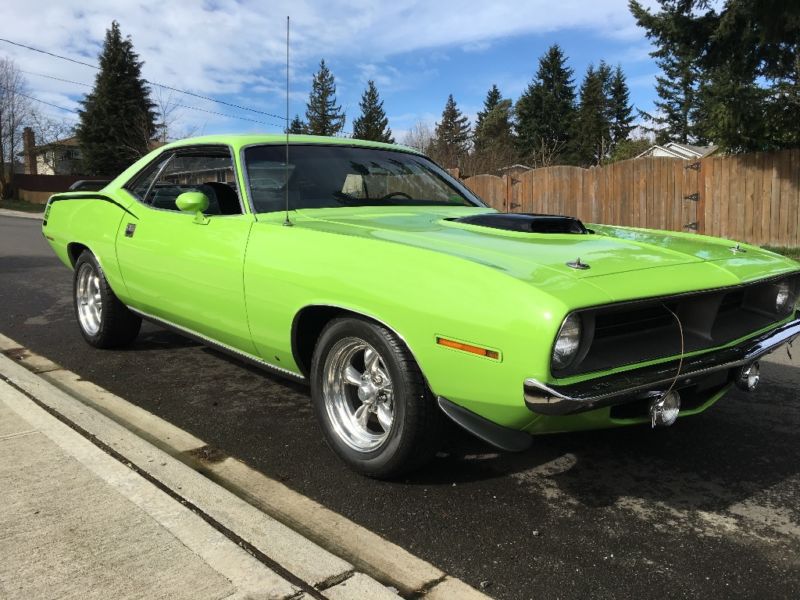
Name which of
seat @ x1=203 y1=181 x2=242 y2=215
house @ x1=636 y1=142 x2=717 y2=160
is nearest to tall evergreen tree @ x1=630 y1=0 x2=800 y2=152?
seat @ x1=203 y1=181 x2=242 y2=215

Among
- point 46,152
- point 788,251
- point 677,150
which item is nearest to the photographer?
point 788,251

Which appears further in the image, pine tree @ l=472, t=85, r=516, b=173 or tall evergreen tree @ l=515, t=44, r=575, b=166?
tall evergreen tree @ l=515, t=44, r=575, b=166

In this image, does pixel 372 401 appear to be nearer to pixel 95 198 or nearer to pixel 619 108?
pixel 95 198

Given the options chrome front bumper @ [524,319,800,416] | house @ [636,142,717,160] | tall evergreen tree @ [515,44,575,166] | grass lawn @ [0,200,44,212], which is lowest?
chrome front bumper @ [524,319,800,416]

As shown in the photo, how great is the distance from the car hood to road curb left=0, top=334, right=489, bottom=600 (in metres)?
1.09

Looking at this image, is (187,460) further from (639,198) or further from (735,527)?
(639,198)

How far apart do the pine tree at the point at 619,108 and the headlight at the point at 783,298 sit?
219 ft

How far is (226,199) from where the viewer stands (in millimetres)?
3775

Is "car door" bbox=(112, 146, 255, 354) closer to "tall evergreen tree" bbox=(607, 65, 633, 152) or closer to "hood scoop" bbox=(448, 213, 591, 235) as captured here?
"hood scoop" bbox=(448, 213, 591, 235)

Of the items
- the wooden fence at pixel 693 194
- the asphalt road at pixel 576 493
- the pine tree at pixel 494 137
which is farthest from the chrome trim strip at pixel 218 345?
the pine tree at pixel 494 137

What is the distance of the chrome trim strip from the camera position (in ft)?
11.1

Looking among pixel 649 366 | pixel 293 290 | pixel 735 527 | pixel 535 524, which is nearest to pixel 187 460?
pixel 293 290

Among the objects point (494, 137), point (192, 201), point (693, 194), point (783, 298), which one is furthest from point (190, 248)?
point (494, 137)

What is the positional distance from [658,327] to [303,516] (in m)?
1.65
